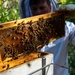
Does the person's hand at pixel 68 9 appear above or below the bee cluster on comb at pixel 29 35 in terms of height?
above

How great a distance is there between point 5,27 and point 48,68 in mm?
406

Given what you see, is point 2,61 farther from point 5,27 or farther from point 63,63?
point 63,63

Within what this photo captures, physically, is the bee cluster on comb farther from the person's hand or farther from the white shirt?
the white shirt

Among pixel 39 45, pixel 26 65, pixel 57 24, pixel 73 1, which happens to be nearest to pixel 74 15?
pixel 57 24

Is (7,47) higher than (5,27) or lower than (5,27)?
lower

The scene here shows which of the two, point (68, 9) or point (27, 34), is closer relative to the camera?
point (27, 34)

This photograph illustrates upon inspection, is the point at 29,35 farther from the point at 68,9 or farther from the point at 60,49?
the point at 60,49

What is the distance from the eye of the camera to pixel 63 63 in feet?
8.23

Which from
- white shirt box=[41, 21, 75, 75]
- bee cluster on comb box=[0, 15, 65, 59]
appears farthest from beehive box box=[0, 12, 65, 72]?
white shirt box=[41, 21, 75, 75]

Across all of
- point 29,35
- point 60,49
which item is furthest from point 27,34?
point 60,49

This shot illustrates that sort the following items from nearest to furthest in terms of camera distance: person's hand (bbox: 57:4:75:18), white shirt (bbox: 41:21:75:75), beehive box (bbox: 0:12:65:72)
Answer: beehive box (bbox: 0:12:65:72) < person's hand (bbox: 57:4:75:18) < white shirt (bbox: 41:21:75:75)

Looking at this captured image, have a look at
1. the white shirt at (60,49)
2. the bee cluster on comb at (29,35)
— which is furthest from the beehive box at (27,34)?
the white shirt at (60,49)

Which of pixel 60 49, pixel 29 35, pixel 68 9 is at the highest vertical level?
pixel 68 9

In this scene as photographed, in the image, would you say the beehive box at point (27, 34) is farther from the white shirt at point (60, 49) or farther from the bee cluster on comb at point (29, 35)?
the white shirt at point (60, 49)
